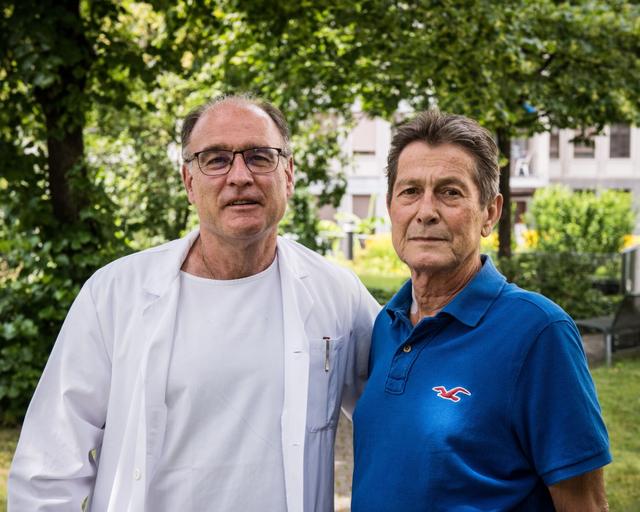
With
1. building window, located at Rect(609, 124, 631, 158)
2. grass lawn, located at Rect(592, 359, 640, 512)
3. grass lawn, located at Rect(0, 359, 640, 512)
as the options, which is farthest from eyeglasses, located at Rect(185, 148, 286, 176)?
building window, located at Rect(609, 124, 631, 158)

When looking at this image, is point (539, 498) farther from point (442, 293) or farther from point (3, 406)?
point (3, 406)

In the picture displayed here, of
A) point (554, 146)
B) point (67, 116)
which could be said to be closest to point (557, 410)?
point (67, 116)

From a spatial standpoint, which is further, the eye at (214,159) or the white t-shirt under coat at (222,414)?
the eye at (214,159)

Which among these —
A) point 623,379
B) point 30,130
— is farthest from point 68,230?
point 623,379

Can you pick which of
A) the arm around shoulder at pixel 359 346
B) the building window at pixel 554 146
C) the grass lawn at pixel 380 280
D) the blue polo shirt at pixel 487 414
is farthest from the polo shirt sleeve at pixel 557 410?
the building window at pixel 554 146

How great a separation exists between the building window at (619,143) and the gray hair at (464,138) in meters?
42.1

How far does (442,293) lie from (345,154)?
9364 mm

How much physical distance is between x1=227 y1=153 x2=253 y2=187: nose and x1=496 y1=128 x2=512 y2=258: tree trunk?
8918mm

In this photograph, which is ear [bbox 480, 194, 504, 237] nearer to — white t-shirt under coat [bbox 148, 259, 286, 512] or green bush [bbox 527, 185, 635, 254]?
white t-shirt under coat [bbox 148, 259, 286, 512]

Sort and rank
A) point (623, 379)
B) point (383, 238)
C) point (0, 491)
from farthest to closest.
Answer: point (383, 238), point (623, 379), point (0, 491)

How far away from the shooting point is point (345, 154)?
11.6 meters

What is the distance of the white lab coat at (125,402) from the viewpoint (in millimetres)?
2389

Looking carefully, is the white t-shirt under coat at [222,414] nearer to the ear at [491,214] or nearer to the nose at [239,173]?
the nose at [239,173]

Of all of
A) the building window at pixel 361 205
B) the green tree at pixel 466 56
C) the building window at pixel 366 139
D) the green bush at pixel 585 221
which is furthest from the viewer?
the building window at pixel 361 205
